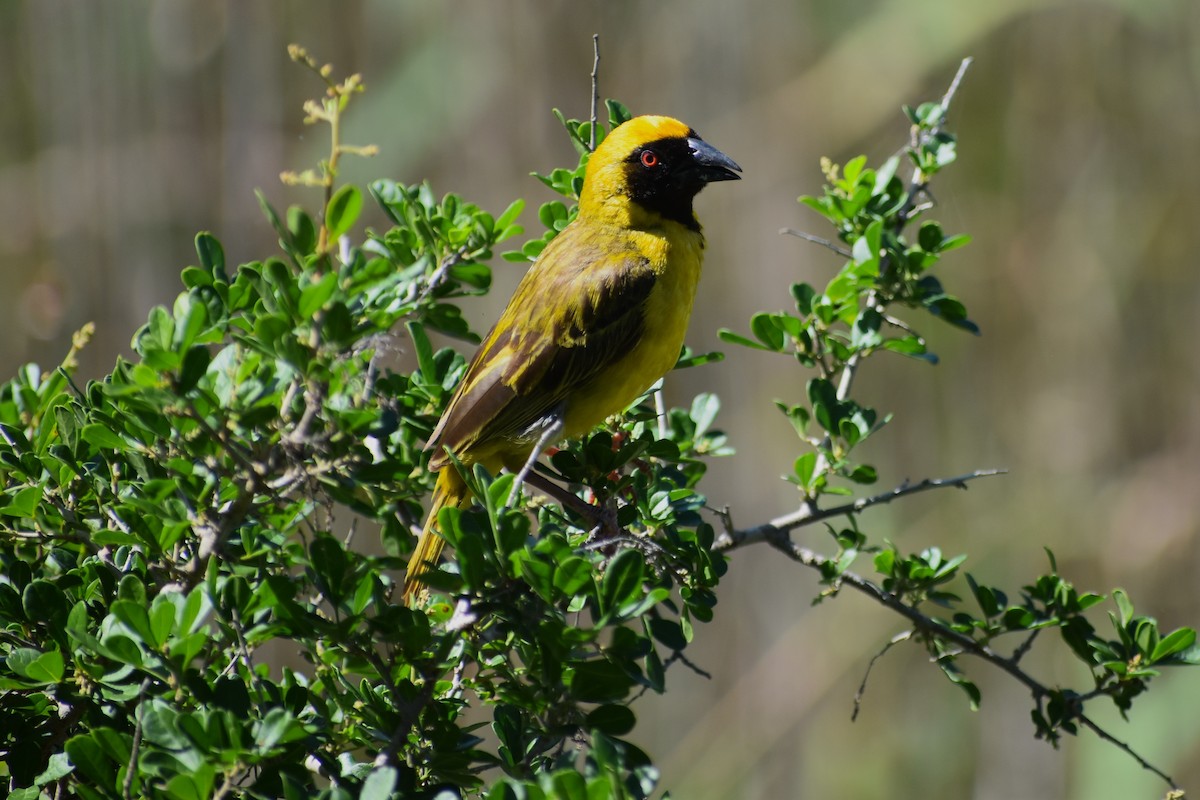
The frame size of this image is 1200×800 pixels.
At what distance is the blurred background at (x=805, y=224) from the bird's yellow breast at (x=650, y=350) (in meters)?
2.25

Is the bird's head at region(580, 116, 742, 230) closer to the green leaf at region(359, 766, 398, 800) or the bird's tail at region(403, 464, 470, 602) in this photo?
the bird's tail at region(403, 464, 470, 602)

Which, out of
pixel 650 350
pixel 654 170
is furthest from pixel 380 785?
pixel 654 170

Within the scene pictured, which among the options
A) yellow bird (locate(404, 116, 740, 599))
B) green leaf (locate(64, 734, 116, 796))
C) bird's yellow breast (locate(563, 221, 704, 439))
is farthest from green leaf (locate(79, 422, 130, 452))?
bird's yellow breast (locate(563, 221, 704, 439))

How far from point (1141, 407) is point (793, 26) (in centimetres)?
214

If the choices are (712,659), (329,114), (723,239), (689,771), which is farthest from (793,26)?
(329,114)

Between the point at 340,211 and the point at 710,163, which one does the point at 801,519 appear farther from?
the point at 710,163

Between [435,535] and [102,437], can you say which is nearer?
[102,437]

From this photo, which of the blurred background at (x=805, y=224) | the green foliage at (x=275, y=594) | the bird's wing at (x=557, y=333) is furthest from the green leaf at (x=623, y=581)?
the blurred background at (x=805, y=224)

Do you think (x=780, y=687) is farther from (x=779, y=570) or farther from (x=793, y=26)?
(x=793, y=26)

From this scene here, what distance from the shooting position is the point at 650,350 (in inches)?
99.0

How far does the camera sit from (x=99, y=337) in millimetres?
5246

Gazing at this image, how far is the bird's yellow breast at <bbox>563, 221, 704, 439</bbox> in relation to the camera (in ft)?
8.14

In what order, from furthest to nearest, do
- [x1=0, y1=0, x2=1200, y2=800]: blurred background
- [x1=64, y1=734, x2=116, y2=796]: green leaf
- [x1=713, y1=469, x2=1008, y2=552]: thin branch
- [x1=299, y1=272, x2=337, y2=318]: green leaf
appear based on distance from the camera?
1. [x1=0, y1=0, x2=1200, y2=800]: blurred background
2. [x1=713, y1=469, x2=1008, y2=552]: thin branch
3. [x1=64, y1=734, x2=116, y2=796]: green leaf
4. [x1=299, y1=272, x2=337, y2=318]: green leaf

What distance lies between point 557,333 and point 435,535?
63cm
